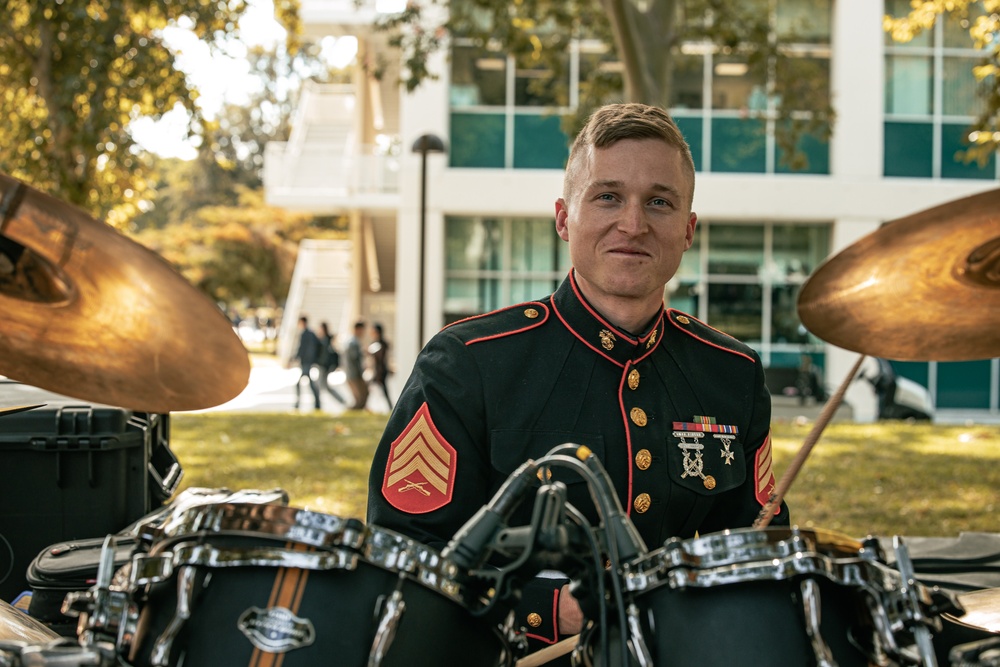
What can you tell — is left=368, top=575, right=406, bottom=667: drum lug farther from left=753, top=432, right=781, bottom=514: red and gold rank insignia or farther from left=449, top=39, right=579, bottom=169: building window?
left=449, top=39, right=579, bottom=169: building window

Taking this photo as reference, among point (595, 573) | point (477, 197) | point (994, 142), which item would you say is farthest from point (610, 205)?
point (477, 197)

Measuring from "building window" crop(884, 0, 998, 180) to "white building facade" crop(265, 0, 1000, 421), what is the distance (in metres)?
0.02

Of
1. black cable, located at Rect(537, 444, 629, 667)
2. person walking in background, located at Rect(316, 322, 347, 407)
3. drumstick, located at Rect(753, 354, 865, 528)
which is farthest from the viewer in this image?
person walking in background, located at Rect(316, 322, 347, 407)

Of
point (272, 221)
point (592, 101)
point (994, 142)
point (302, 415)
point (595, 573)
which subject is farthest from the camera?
point (272, 221)

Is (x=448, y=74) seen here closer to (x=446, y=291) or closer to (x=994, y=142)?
(x=446, y=291)

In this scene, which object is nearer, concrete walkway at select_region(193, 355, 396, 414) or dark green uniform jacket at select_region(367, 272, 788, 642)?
dark green uniform jacket at select_region(367, 272, 788, 642)

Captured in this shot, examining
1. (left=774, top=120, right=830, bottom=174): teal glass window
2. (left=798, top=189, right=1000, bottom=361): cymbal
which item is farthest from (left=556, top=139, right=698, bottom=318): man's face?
(left=774, top=120, right=830, bottom=174): teal glass window

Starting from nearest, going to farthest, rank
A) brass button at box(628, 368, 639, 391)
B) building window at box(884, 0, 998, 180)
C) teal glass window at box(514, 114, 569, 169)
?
brass button at box(628, 368, 639, 391)
teal glass window at box(514, 114, 569, 169)
building window at box(884, 0, 998, 180)

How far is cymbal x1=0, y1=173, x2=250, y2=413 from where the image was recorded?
1631mm

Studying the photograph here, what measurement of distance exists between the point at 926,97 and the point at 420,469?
1858 cm

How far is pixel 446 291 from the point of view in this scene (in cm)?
1895

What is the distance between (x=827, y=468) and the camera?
891cm

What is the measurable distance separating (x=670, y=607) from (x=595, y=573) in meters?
0.15

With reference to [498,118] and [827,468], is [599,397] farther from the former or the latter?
[498,118]
